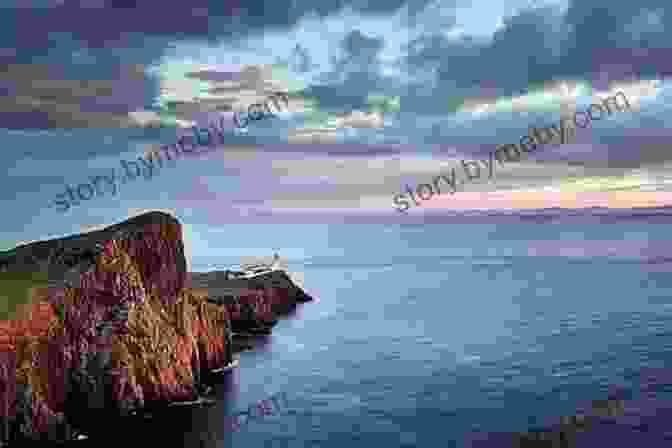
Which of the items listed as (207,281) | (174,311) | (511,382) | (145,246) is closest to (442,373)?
(511,382)

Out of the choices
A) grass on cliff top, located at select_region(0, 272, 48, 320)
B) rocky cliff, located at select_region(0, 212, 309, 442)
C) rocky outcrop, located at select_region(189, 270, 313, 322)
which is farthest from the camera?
rocky outcrop, located at select_region(189, 270, 313, 322)

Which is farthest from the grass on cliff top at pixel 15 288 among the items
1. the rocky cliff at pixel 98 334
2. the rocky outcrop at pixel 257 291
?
the rocky outcrop at pixel 257 291

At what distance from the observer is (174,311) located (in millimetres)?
85375

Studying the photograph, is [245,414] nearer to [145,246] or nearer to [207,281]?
[145,246]

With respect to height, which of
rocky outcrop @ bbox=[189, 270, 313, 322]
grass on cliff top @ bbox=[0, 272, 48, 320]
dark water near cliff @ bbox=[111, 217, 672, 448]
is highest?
grass on cliff top @ bbox=[0, 272, 48, 320]

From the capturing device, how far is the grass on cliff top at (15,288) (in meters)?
67.3

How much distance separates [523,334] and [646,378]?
3625 cm

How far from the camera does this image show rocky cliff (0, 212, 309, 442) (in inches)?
2506

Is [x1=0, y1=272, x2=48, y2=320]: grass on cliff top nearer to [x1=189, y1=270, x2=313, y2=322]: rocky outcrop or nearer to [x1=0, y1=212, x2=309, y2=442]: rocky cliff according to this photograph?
[x1=0, y1=212, x2=309, y2=442]: rocky cliff

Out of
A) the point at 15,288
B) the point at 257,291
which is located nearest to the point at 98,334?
the point at 15,288

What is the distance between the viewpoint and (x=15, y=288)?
7181cm

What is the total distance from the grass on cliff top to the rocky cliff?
62 centimetres

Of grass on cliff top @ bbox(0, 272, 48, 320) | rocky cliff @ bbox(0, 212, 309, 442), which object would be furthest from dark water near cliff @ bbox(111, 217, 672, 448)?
grass on cliff top @ bbox(0, 272, 48, 320)

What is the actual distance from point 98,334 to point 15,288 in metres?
11.3
